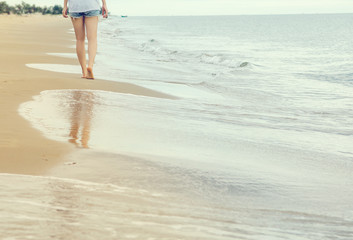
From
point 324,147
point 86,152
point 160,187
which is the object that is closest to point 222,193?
point 160,187

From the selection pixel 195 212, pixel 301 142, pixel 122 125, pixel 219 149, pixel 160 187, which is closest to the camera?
pixel 195 212

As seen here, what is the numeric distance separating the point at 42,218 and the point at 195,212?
78cm

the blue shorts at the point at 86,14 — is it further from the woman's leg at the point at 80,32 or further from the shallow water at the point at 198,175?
the shallow water at the point at 198,175

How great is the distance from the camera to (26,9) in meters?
122

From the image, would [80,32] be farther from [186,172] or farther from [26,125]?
→ [186,172]

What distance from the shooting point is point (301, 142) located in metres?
5.34

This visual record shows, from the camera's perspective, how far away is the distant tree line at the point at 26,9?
95562 mm

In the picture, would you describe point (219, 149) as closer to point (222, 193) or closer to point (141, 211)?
point (222, 193)

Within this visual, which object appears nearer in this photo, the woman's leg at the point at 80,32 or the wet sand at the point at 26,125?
the wet sand at the point at 26,125

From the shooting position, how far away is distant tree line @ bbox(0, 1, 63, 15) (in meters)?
95.6

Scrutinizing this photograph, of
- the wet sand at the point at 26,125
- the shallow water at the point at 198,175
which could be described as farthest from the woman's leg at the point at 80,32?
the shallow water at the point at 198,175

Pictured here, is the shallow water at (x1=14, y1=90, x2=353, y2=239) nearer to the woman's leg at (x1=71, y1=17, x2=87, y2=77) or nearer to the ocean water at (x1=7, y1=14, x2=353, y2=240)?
the ocean water at (x1=7, y1=14, x2=353, y2=240)

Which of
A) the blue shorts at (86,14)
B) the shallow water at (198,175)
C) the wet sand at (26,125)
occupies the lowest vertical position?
the shallow water at (198,175)

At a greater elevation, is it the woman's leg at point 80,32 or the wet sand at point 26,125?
the woman's leg at point 80,32
